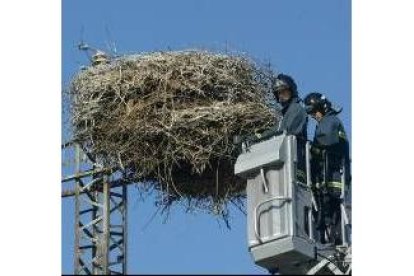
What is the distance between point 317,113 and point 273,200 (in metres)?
1.07

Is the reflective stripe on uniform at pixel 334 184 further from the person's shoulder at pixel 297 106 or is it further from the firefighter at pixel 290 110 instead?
the person's shoulder at pixel 297 106

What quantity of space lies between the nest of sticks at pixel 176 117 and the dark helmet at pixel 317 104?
1108 mm

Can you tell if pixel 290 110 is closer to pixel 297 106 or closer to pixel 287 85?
pixel 297 106

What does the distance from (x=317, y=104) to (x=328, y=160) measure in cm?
51

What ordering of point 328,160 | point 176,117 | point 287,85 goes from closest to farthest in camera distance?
1. point 328,160
2. point 287,85
3. point 176,117

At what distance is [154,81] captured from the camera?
33.6 feet

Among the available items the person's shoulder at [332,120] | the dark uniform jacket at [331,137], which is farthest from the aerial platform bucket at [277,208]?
the person's shoulder at [332,120]

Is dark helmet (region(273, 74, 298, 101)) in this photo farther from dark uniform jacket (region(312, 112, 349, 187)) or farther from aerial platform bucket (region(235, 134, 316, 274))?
aerial platform bucket (region(235, 134, 316, 274))

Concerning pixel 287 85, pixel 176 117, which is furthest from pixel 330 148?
pixel 176 117

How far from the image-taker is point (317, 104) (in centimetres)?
867

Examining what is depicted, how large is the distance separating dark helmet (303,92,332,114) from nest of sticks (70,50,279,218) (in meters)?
1.11
